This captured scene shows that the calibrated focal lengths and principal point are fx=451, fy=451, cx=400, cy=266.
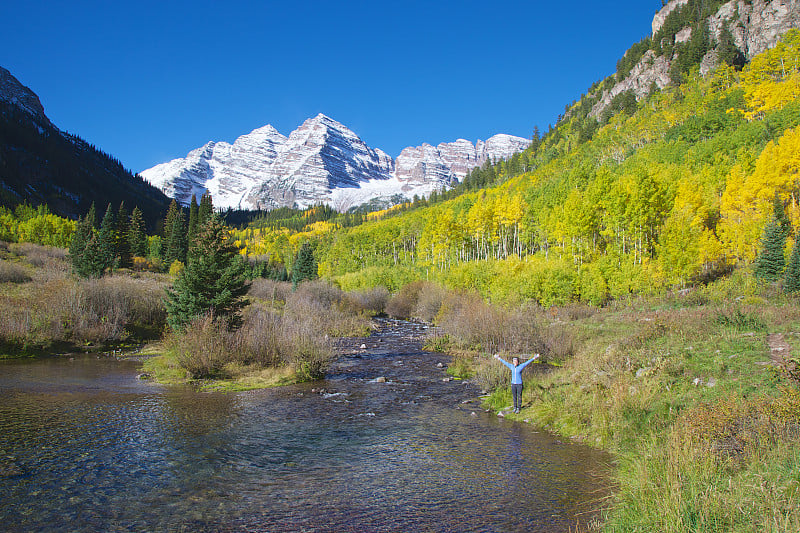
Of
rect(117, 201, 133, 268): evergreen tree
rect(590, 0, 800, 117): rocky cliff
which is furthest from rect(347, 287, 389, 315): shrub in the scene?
rect(590, 0, 800, 117): rocky cliff

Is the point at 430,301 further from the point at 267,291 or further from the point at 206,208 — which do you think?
the point at 267,291

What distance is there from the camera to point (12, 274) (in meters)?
40.8

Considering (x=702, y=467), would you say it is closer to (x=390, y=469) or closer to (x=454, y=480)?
(x=454, y=480)

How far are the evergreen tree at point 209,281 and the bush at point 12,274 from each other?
2469 centimetres

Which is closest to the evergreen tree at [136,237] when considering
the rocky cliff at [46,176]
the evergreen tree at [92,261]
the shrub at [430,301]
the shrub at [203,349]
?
the evergreen tree at [92,261]

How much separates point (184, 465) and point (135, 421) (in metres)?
4.79

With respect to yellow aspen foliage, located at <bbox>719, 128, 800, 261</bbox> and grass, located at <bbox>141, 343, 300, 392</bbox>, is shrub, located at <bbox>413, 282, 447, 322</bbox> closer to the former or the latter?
grass, located at <bbox>141, 343, 300, 392</bbox>

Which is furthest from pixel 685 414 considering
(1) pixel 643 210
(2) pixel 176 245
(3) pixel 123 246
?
(2) pixel 176 245

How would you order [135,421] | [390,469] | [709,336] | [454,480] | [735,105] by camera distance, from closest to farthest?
[454,480] → [390,469] → [135,421] → [709,336] → [735,105]

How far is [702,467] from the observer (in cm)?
721

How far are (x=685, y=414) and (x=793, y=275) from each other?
1224 inches

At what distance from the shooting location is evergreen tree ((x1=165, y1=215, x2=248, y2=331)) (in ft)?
83.8

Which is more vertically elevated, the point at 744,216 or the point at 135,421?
the point at 744,216

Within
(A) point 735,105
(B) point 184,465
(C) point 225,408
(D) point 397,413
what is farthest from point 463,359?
(A) point 735,105
